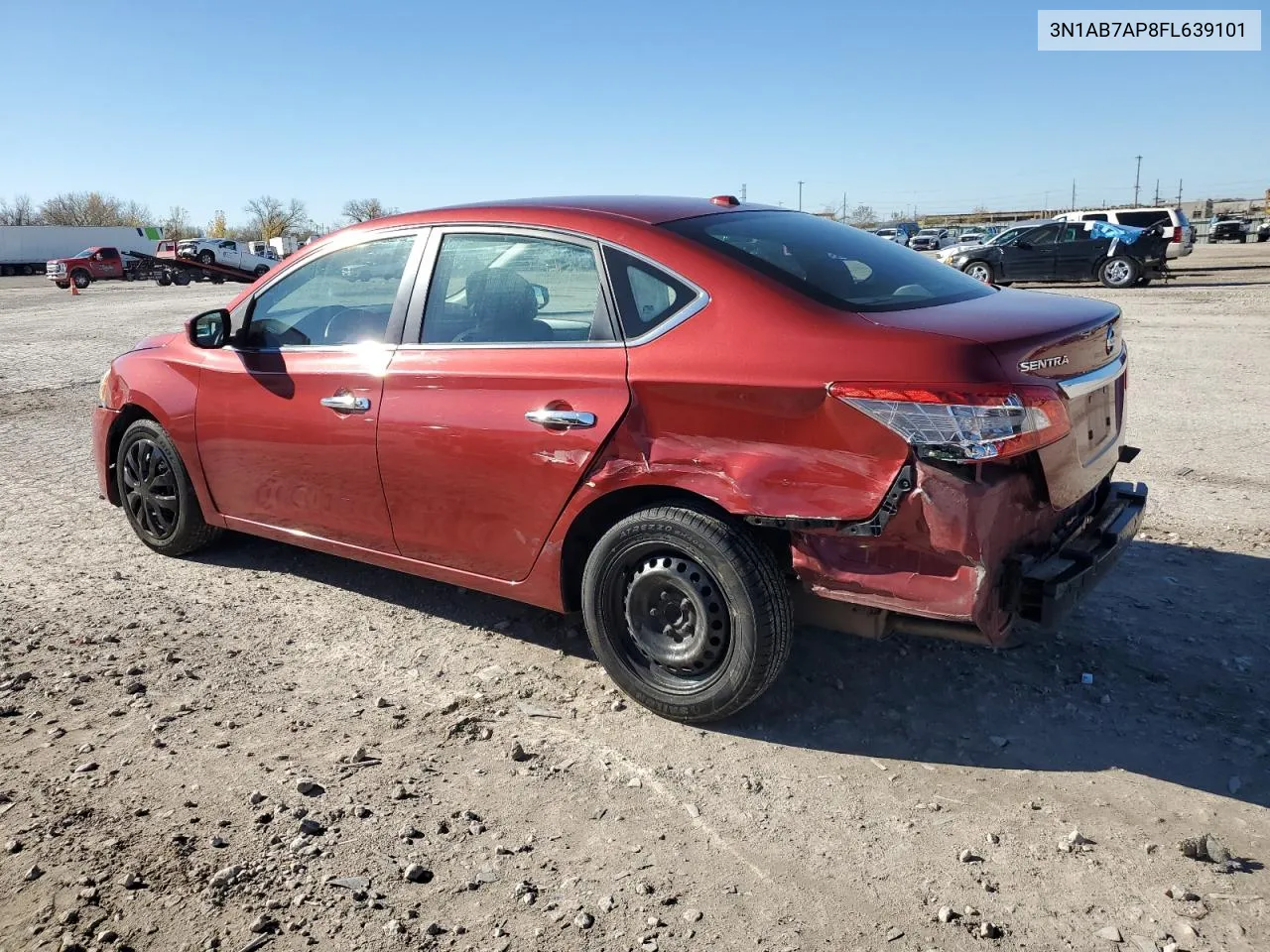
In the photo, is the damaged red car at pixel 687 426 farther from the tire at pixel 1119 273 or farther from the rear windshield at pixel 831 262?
the tire at pixel 1119 273

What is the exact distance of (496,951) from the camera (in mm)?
2393

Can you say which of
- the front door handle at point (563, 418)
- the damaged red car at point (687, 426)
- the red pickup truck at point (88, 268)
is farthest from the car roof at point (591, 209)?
the red pickup truck at point (88, 268)

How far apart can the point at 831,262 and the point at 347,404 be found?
1.98 m

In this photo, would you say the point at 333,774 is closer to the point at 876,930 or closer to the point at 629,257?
the point at 876,930

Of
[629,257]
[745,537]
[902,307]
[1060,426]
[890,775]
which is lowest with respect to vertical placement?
[890,775]

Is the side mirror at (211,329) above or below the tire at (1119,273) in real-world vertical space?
above

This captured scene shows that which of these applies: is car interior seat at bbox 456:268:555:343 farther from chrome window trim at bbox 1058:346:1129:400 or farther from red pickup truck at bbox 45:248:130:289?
red pickup truck at bbox 45:248:130:289

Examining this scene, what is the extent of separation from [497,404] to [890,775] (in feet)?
6.01

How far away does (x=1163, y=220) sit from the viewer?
23875 mm

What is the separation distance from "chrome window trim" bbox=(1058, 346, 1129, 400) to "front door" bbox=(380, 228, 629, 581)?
4.49ft

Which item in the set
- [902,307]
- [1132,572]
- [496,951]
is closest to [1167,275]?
[1132,572]

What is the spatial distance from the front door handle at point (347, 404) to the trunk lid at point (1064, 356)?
2.03 m

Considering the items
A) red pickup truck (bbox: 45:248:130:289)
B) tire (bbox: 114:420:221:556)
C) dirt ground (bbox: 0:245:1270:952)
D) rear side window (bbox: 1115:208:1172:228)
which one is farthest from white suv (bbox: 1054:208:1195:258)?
red pickup truck (bbox: 45:248:130:289)

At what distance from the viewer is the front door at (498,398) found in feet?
11.4
